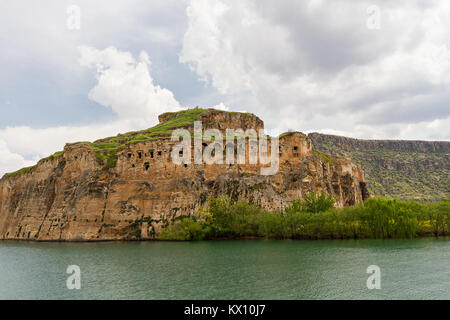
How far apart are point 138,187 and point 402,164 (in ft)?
496

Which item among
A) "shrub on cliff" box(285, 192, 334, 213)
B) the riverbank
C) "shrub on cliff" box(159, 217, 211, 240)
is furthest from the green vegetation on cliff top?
"shrub on cliff" box(285, 192, 334, 213)

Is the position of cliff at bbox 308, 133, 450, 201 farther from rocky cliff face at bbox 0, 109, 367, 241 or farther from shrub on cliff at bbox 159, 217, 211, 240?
shrub on cliff at bbox 159, 217, 211, 240

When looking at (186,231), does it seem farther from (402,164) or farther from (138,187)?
(402,164)

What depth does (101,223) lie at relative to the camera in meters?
69.2

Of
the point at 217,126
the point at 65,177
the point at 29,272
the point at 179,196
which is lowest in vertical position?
the point at 29,272

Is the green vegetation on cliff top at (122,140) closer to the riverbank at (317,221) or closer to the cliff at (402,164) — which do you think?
the riverbank at (317,221)

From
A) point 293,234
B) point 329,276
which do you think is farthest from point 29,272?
point 293,234

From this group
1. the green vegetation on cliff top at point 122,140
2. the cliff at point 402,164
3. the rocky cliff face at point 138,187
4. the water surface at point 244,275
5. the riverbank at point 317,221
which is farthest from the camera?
the cliff at point 402,164

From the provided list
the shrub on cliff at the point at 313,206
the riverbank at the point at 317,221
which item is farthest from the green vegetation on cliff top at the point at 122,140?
the shrub on cliff at the point at 313,206

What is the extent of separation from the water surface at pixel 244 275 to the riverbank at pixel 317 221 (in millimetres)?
10887

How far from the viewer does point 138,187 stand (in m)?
72.4

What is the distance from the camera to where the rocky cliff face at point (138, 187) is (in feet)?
226
